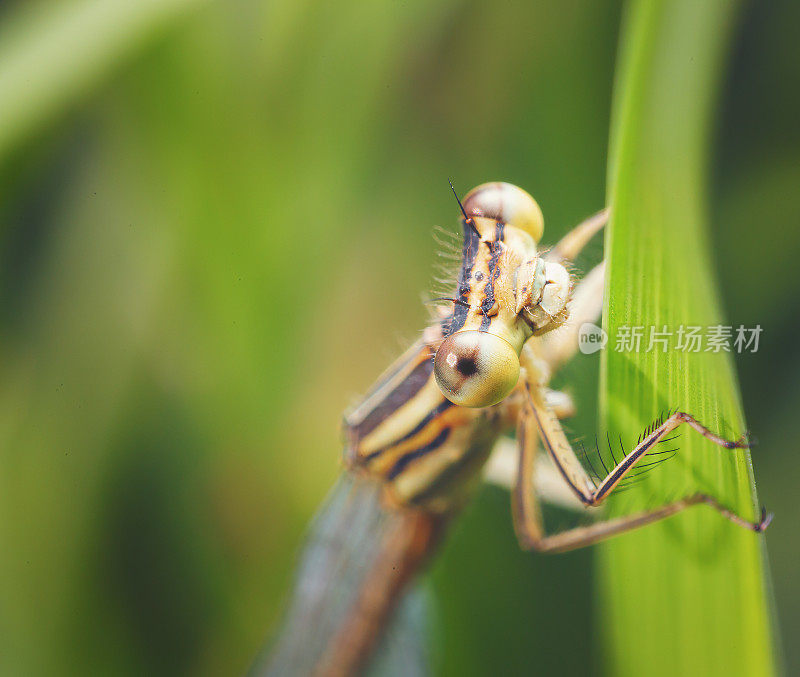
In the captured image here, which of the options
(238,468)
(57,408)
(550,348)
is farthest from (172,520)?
(550,348)

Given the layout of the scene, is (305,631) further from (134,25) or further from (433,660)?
(134,25)

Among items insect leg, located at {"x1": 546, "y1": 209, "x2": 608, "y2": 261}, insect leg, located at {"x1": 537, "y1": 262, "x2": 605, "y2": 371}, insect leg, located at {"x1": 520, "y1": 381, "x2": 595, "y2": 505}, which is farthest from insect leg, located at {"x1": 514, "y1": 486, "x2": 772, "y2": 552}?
insect leg, located at {"x1": 546, "y1": 209, "x2": 608, "y2": 261}

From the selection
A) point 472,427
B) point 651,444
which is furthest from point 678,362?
point 472,427

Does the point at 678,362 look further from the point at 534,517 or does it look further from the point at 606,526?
the point at 534,517

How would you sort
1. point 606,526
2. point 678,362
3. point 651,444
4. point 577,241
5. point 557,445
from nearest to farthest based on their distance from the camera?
point 678,362
point 651,444
point 606,526
point 557,445
point 577,241

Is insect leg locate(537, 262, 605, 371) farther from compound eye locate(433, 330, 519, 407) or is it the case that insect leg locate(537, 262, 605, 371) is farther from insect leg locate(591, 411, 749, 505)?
insect leg locate(591, 411, 749, 505)

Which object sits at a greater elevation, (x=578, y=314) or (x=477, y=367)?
(x=578, y=314)
